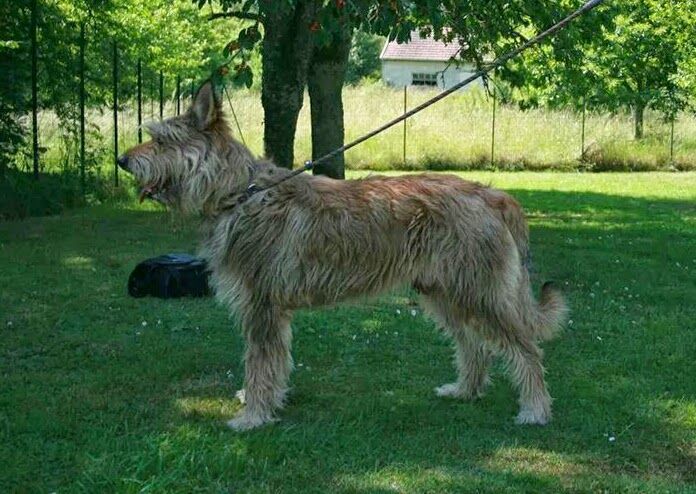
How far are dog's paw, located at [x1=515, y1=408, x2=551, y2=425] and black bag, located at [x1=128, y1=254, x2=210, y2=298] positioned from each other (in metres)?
3.93

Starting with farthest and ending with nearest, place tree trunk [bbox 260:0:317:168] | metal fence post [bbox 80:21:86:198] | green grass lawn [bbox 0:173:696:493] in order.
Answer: metal fence post [bbox 80:21:86:198] < tree trunk [bbox 260:0:317:168] < green grass lawn [bbox 0:173:696:493]

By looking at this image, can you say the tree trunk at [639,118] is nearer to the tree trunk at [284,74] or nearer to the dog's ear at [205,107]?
the tree trunk at [284,74]

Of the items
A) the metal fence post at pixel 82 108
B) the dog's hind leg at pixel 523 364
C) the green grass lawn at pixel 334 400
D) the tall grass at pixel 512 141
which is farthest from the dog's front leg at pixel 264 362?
the tall grass at pixel 512 141

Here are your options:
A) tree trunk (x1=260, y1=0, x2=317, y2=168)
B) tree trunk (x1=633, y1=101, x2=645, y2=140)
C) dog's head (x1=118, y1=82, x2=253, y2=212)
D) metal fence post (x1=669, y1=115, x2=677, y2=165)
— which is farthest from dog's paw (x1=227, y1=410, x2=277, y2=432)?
tree trunk (x1=633, y1=101, x2=645, y2=140)

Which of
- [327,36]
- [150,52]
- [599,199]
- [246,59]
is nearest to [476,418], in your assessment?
[327,36]

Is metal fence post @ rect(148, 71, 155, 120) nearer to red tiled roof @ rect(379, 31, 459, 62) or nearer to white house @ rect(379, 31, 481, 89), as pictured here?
white house @ rect(379, 31, 481, 89)

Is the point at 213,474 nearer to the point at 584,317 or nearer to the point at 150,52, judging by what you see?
the point at 584,317

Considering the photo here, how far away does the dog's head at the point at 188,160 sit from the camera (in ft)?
18.4

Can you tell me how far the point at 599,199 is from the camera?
1988 centimetres

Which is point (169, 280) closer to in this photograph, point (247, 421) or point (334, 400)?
point (334, 400)

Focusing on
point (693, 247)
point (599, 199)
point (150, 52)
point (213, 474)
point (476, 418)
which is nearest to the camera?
point (213, 474)

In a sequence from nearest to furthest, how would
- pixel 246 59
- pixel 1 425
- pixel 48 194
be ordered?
pixel 1 425 → pixel 246 59 → pixel 48 194

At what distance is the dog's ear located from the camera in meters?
5.62

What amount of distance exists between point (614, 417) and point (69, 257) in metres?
7.31
